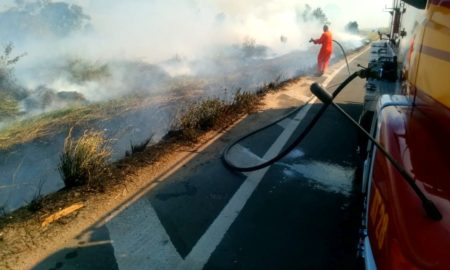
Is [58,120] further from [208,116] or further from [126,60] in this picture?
[126,60]

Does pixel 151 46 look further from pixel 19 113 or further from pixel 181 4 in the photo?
pixel 19 113

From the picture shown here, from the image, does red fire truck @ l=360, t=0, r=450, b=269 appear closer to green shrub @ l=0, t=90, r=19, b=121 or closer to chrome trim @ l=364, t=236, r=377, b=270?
chrome trim @ l=364, t=236, r=377, b=270

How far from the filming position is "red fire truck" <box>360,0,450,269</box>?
1.82 m

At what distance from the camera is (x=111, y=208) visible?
169 inches

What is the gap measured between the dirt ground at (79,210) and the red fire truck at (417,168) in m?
2.64

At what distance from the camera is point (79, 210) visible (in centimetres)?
418

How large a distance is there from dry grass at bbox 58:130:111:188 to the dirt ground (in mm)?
148

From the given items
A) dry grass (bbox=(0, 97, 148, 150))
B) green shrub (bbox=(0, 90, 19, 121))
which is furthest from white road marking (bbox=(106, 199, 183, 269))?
green shrub (bbox=(0, 90, 19, 121))

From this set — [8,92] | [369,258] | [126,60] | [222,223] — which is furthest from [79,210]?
[126,60]

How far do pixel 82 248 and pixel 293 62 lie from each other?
64.6 ft

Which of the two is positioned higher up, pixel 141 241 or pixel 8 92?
pixel 141 241

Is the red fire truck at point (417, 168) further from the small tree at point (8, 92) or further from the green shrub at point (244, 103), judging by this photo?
the small tree at point (8, 92)

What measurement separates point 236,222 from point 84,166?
194 cm

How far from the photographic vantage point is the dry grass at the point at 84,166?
4.70 meters
